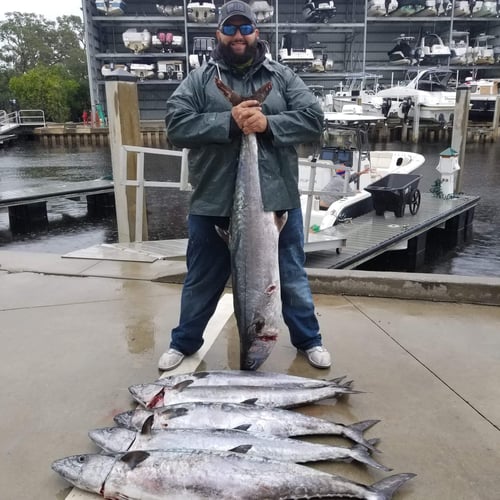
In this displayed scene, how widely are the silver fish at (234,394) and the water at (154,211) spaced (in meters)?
8.42

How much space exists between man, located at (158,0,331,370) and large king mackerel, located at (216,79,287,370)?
0.32ft

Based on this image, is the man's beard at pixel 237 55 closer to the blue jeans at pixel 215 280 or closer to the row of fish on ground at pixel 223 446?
the blue jeans at pixel 215 280

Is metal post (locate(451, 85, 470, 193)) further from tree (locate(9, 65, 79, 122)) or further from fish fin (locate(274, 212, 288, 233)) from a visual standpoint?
tree (locate(9, 65, 79, 122))

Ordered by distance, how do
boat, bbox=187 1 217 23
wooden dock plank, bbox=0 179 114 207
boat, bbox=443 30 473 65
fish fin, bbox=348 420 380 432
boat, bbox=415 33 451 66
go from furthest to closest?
boat, bbox=443 30 473 65, boat, bbox=415 33 451 66, boat, bbox=187 1 217 23, wooden dock plank, bbox=0 179 114 207, fish fin, bbox=348 420 380 432

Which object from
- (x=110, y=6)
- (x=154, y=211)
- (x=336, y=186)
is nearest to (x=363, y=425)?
(x=336, y=186)

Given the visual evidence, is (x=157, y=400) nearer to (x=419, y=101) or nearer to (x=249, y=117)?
(x=249, y=117)

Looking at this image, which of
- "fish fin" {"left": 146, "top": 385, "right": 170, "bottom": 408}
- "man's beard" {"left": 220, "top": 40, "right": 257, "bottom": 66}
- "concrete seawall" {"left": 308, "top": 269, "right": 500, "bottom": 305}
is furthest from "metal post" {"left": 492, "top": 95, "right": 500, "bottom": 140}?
"fish fin" {"left": 146, "top": 385, "right": 170, "bottom": 408}

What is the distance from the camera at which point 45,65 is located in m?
56.4

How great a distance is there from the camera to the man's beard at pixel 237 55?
2.86 metres

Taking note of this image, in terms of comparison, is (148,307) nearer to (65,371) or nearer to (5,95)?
(65,371)

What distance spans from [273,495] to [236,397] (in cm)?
74

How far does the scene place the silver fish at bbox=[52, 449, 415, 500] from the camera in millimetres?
1977

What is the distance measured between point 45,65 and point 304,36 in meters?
32.6

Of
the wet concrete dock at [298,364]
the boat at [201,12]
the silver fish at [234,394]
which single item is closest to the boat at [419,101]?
the boat at [201,12]
